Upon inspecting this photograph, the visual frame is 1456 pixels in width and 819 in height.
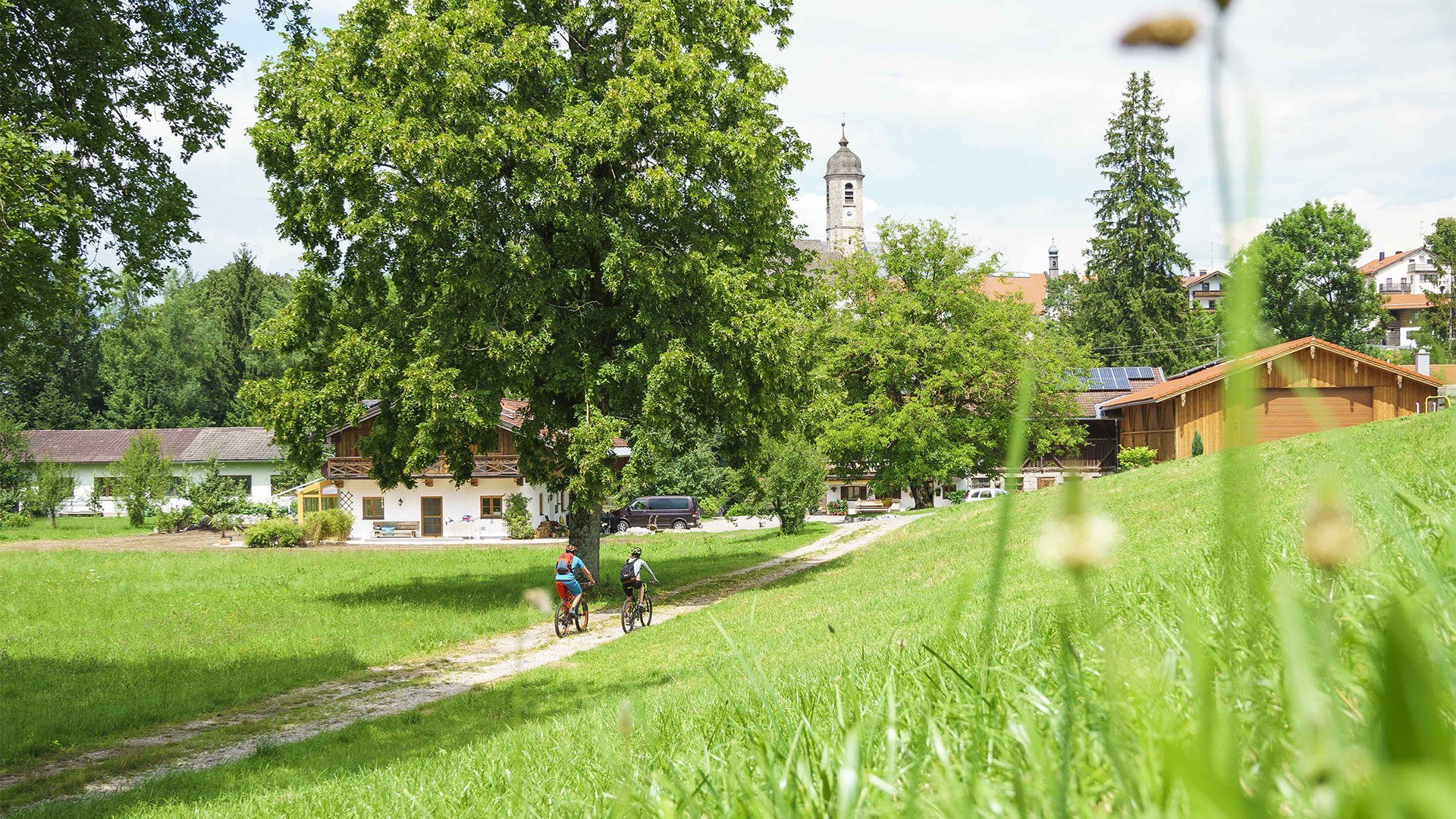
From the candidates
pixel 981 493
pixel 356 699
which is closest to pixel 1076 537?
pixel 356 699

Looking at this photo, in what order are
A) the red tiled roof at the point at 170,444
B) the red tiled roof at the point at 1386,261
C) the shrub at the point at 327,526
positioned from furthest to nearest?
the red tiled roof at the point at 1386,261 → the red tiled roof at the point at 170,444 → the shrub at the point at 327,526

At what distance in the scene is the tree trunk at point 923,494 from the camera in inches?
1934

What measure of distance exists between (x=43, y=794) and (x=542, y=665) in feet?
22.2

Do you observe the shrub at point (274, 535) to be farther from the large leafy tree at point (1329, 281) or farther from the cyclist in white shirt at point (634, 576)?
the large leafy tree at point (1329, 281)

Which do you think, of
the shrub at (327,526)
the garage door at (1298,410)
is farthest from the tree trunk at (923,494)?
the shrub at (327,526)

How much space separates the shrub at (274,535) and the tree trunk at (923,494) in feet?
94.8

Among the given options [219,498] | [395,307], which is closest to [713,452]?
[219,498]

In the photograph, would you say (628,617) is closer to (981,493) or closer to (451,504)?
(451,504)

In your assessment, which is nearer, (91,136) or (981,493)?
(91,136)

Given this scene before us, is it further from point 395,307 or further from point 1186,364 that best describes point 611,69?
point 1186,364

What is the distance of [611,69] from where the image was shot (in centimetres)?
2170

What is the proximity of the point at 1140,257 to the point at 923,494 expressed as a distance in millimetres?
23591

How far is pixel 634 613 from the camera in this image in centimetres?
1889

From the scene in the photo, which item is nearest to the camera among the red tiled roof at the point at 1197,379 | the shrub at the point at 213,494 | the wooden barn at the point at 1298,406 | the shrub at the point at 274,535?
the red tiled roof at the point at 1197,379
